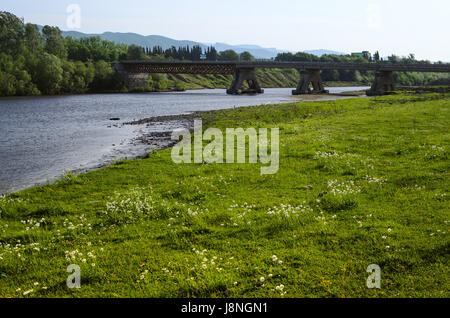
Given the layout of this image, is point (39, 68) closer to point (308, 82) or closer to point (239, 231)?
point (308, 82)

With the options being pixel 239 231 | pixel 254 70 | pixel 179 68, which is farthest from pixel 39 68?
pixel 239 231

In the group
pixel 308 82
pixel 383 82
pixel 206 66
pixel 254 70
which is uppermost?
pixel 206 66

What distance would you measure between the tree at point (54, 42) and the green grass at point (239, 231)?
540 ft

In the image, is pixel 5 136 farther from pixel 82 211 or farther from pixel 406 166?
pixel 406 166

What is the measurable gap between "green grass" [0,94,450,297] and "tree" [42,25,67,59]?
16463 centimetres

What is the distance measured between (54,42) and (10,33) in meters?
17.2

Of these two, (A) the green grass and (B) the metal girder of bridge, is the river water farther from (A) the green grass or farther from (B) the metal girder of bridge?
(B) the metal girder of bridge

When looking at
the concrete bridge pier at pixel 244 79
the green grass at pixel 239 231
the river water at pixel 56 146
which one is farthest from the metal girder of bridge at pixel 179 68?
the green grass at pixel 239 231

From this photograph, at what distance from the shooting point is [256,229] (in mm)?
11758

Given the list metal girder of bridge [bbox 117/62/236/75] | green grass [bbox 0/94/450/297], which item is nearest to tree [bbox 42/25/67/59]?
metal girder of bridge [bbox 117/62/236/75]

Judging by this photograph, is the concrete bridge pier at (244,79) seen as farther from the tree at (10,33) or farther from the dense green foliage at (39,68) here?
the tree at (10,33)

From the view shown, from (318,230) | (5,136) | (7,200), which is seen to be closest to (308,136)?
(318,230)

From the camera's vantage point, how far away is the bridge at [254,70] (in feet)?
433

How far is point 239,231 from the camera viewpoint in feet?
38.8
